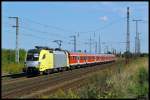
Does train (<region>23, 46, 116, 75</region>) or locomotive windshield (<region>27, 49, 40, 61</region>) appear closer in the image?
train (<region>23, 46, 116, 75</region>)

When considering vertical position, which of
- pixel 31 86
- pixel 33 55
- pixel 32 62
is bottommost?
pixel 31 86

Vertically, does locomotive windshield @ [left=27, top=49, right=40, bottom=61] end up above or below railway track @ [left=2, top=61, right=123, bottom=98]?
above

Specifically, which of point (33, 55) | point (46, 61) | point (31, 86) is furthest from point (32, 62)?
point (31, 86)

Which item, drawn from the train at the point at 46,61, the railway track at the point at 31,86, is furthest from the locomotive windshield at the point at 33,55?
the railway track at the point at 31,86

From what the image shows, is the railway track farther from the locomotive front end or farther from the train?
the train

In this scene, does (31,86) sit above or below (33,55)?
below

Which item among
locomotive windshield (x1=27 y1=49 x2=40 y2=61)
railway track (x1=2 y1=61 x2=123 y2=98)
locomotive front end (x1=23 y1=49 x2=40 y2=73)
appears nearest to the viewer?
Answer: railway track (x1=2 y1=61 x2=123 y2=98)

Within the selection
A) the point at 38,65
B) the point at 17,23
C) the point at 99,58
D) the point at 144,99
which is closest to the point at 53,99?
the point at 144,99

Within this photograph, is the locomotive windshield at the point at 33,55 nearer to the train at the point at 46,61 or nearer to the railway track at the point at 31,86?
the train at the point at 46,61

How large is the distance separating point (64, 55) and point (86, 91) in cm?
4488

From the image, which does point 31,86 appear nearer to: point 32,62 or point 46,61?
point 32,62

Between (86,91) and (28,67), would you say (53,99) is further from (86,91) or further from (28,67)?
(28,67)

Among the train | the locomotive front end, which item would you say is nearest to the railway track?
the locomotive front end

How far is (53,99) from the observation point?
1512 centimetres
